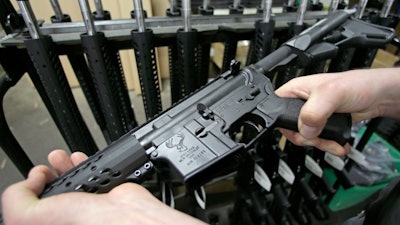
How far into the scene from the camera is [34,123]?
142 centimetres

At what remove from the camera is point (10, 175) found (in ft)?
3.17

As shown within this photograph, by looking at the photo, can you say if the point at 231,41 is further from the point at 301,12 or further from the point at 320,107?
the point at 320,107

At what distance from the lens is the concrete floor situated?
4.09 ft

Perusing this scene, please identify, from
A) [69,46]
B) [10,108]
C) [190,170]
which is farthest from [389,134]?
[10,108]

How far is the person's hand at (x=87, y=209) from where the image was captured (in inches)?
11.9

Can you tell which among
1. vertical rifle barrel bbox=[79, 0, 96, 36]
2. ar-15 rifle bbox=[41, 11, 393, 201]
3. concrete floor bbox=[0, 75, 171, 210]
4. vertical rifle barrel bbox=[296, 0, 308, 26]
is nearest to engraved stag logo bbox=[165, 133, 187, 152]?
ar-15 rifle bbox=[41, 11, 393, 201]

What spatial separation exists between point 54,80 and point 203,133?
0.32 meters

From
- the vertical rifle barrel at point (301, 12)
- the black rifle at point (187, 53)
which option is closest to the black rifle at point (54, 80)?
the black rifle at point (187, 53)

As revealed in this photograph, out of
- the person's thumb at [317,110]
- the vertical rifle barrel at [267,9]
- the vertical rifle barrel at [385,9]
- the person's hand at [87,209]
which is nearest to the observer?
the person's hand at [87,209]

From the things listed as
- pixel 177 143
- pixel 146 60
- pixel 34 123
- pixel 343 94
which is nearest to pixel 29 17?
pixel 146 60

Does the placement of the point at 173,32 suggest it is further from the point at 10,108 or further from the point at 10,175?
the point at 10,108

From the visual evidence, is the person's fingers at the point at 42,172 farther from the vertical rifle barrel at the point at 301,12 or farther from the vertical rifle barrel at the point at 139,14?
→ the vertical rifle barrel at the point at 301,12

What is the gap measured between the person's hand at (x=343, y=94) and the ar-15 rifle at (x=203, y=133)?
0.09 ft

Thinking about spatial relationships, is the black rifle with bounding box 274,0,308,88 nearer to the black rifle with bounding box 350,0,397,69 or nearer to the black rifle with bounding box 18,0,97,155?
the black rifle with bounding box 350,0,397,69
